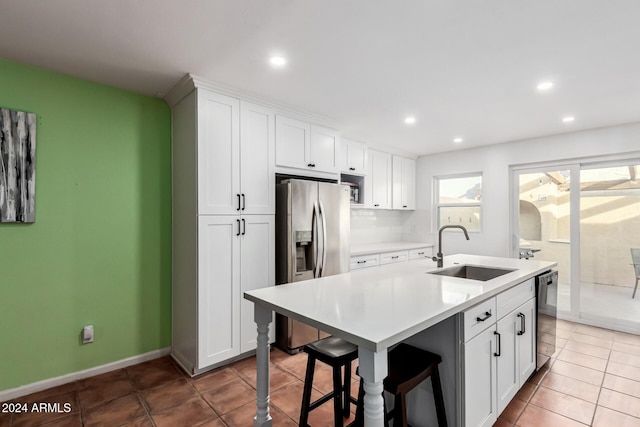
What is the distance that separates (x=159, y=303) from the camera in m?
2.87

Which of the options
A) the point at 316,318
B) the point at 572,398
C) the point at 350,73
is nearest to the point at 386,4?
the point at 350,73

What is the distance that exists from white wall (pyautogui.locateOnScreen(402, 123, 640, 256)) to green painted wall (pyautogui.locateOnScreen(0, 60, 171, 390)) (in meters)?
4.05

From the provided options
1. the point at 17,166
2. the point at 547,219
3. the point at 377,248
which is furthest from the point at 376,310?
the point at 547,219

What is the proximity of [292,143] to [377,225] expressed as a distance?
252 centimetres

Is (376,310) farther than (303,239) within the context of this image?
No

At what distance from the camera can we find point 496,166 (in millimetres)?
4516

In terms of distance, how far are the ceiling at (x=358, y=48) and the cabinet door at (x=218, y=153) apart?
0.70 feet

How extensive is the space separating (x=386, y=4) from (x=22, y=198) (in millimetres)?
2746

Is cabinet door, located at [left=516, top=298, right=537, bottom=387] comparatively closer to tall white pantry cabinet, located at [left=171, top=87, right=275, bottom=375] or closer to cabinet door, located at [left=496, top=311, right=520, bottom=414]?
cabinet door, located at [left=496, top=311, right=520, bottom=414]

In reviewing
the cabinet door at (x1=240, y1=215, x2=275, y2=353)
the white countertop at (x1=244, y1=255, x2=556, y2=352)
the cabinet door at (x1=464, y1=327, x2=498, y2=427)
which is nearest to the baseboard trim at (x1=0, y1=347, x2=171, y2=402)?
the cabinet door at (x1=240, y1=215, x2=275, y2=353)

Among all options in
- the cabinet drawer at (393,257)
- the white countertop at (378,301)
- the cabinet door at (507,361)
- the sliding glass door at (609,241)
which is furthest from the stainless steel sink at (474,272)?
the sliding glass door at (609,241)

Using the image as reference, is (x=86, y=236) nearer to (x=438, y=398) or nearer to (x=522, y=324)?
(x=438, y=398)

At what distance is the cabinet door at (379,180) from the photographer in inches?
180

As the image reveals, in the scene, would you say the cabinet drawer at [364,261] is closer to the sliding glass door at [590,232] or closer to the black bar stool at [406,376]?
the black bar stool at [406,376]
